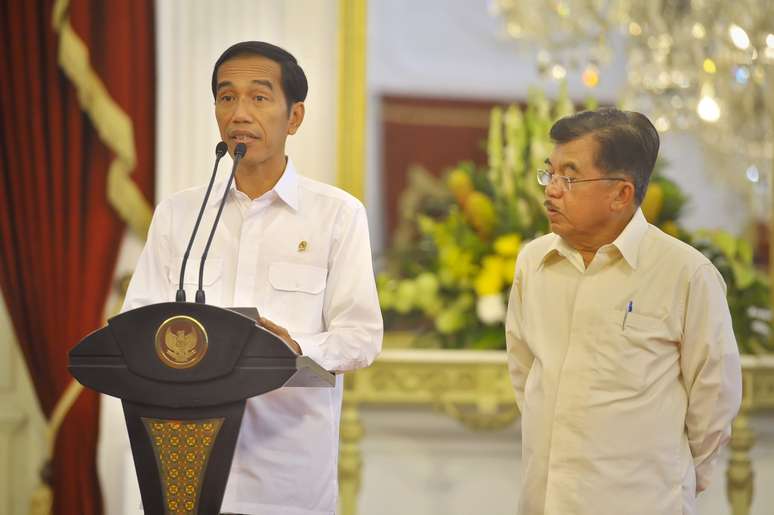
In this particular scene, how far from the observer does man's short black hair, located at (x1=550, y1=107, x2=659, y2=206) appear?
7.81 ft

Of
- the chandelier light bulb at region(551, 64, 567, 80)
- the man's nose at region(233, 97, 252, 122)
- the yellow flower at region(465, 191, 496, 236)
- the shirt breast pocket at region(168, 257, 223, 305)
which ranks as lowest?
the shirt breast pocket at region(168, 257, 223, 305)

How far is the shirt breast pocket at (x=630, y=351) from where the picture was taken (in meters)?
2.31

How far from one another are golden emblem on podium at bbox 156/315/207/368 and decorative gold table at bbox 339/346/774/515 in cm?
208

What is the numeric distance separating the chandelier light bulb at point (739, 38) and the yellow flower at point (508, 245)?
1191 mm

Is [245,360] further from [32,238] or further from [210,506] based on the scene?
[32,238]

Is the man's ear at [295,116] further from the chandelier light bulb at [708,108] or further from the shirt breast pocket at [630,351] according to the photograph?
the chandelier light bulb at [708,108]

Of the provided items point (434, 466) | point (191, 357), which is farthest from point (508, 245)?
point (191, 357)

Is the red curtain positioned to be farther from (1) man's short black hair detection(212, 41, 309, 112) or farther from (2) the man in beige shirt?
(2) the man in beige shirt

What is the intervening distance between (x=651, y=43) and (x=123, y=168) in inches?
92.8

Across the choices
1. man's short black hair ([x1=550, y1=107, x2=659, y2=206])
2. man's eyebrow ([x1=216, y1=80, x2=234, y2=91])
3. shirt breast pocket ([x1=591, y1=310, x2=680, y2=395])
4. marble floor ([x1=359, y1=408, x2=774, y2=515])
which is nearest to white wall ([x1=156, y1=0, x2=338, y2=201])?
marble floor ([x1=359, y1=408, x2=774, y2=515])

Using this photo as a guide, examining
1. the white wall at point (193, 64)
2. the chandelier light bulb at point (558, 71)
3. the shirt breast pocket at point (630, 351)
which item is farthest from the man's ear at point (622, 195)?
the chandelier light bulb at point (558, 71)

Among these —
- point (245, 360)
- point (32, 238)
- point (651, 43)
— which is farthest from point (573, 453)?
point (651, 43)

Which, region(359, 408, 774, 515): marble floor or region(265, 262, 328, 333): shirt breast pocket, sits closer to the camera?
region(265, 262, 328, 333): shirt breast pocket

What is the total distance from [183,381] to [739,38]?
321cm
